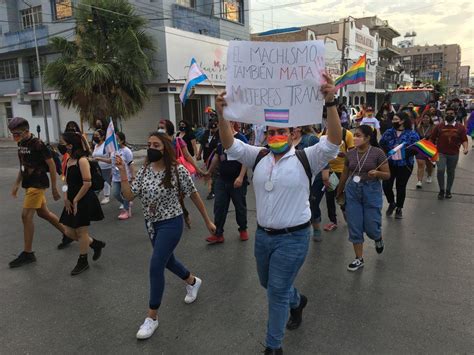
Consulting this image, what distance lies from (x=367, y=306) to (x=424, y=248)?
6.42 ft

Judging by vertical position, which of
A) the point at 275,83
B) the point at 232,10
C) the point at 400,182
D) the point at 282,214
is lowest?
the point at 400,182

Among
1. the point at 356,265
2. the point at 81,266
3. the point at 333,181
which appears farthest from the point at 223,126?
the point at 333,181

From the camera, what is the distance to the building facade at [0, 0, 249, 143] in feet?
64.5

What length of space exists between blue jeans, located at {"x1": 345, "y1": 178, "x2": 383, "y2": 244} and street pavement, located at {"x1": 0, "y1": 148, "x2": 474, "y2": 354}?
442mm

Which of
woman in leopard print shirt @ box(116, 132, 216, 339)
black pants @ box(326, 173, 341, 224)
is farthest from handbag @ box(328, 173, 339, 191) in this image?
woman in leopard print shirt @ box(116, 132, 216, 339)

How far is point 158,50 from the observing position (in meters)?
19.3

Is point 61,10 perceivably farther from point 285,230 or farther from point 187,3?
point 285,230

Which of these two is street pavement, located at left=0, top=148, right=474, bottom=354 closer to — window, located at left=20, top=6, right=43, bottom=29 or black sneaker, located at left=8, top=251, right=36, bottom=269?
black sneaker, located at left=8, top=251, right=36, bottom=269

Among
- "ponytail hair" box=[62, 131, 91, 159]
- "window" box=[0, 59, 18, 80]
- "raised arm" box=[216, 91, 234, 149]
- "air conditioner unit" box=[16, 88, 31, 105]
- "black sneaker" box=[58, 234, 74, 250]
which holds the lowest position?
"black sneaker" box=[58, 234, 74, 250]

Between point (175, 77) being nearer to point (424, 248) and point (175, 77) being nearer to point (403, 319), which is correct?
point (424, 248)

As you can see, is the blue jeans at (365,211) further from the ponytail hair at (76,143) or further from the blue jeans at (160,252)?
the ponytail hair at (76,143)

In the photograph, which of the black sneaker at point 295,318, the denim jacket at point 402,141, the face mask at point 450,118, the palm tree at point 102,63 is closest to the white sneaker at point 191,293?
the black sneaker at point 295,318

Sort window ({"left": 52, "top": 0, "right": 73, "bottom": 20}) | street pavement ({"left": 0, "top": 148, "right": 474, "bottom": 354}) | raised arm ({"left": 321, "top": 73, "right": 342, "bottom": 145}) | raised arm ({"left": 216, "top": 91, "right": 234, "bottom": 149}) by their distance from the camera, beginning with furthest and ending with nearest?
window ({"left": 52, "top": 0, "right": 73, "bottom": 20}) → street pavement ({"left": 0, "top": 148, "right": 474, "bottom": 354}) → raised arm ({"left": 216, "top": 91, "right": 234, "bottom": 149}) → raised arm ({"left": 321, "top": 73, "right": 342, "bottom": 145})

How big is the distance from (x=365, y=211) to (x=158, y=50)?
17.1m
